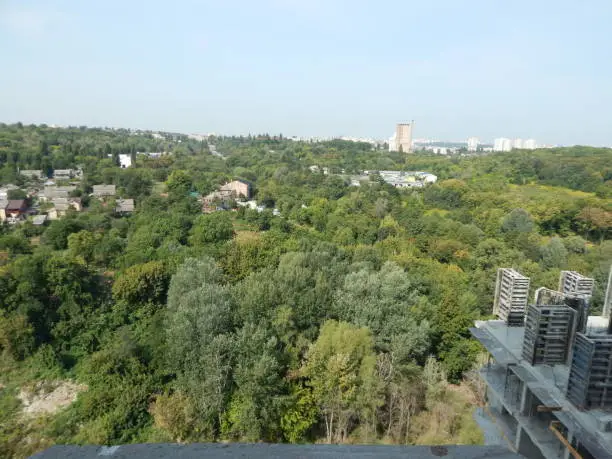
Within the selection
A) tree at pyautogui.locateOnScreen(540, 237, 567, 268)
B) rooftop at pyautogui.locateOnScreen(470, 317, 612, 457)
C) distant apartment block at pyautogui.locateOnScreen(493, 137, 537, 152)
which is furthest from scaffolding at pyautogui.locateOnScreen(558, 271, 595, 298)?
distant apartment block at pyautogui.locateOnScreen(493, 137, 537, 152)

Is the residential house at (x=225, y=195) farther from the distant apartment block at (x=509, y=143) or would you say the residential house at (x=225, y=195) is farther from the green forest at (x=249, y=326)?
the distant apartment block at (x=509, y=143)

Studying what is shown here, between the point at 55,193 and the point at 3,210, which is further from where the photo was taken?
the point at 55,193

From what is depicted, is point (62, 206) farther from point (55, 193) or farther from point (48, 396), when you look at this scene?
point (48, 396)

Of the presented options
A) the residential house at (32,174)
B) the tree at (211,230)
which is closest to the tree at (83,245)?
the tree at (211,230)

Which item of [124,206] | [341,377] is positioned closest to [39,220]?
[124,206]

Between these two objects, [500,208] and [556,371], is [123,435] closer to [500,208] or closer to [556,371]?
[556,371]

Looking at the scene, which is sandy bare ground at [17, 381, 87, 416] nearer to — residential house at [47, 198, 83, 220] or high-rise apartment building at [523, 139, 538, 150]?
residential house at [47, 198, 83, 220]
